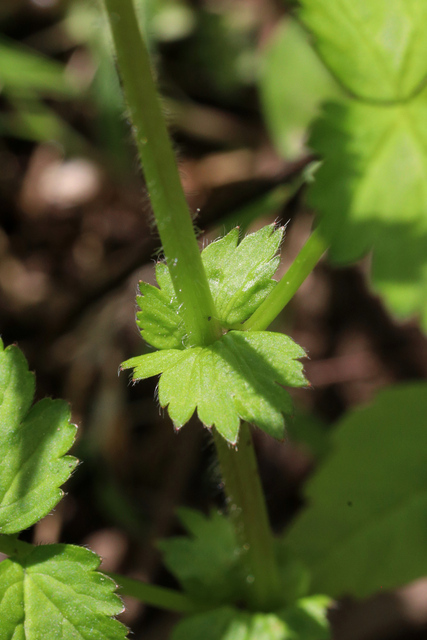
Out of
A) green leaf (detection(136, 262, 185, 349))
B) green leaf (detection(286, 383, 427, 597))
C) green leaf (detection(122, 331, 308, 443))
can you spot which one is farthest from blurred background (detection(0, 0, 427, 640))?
green leaf (detection(122, 331, 308, 443))

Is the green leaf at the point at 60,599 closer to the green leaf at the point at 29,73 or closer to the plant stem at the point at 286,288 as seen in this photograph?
the plant stem at the point at 286,288

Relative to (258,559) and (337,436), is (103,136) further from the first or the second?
(258,559)

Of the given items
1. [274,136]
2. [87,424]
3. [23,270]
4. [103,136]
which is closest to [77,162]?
[103,136]

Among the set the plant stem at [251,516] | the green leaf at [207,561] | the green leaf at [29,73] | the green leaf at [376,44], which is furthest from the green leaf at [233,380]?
the green leaf at [29,73]

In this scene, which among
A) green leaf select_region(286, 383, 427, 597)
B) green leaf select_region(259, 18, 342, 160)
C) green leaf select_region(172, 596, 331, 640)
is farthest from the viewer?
green leaf select_region(259, 18, 342, 160)

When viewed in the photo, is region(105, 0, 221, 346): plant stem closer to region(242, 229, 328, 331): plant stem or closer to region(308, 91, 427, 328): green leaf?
region(242, 229, 328, 331): plant stem

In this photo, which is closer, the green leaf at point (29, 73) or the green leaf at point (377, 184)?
the green leaf at point (377, 184)
